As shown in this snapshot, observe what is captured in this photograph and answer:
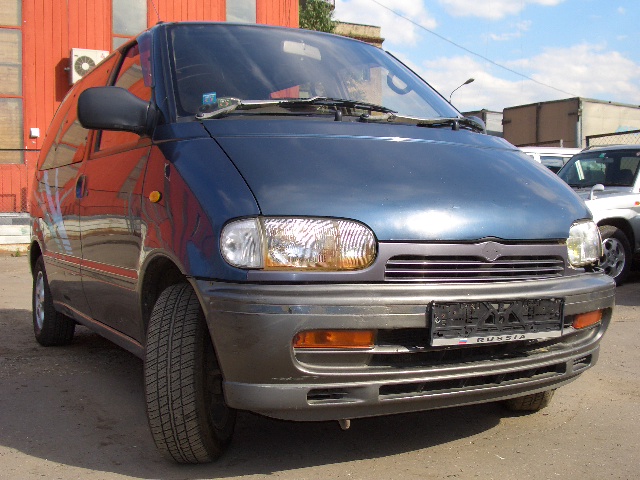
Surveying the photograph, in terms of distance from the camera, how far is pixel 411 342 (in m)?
2.68

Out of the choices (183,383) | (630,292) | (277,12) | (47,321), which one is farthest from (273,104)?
(277,12)

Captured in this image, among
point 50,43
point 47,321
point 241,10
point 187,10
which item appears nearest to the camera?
point 47,321

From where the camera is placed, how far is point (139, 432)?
3410mm

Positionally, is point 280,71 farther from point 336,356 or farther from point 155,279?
point 336,356

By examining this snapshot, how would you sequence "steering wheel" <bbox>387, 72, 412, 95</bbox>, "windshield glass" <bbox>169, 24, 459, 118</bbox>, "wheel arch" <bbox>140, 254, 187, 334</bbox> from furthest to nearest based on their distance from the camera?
"steering wheel" <bbox>387, 72, 412, 95</bbox> < "windshield glass" <bbox>169, 24, 459, 118</bbox> < "wheel arch" <bbox>140, 254, 187, 334</bbox>

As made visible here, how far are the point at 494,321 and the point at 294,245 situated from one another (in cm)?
77

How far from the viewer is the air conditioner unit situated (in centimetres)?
1695

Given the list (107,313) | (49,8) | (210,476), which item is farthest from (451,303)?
(49,8)

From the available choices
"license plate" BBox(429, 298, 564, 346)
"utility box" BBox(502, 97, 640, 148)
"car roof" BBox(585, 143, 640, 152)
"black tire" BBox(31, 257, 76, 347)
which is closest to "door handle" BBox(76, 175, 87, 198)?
"black tire" BBox(31, 257, 76, 347)

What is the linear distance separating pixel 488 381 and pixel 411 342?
0.39m

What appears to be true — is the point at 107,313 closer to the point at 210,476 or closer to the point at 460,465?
the point at 210,476

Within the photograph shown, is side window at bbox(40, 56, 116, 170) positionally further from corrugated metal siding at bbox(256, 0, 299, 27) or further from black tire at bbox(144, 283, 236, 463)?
corrugated metal siding at bbox(256, 0, 299, 27)

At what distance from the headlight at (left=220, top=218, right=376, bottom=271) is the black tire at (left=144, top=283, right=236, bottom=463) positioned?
34cm

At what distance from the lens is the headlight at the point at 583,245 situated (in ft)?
10.1
